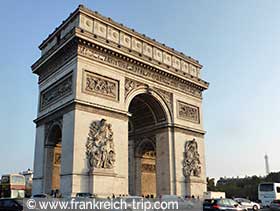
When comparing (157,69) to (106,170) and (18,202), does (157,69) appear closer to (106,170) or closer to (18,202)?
(106,170)

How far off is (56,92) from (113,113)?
190 inches

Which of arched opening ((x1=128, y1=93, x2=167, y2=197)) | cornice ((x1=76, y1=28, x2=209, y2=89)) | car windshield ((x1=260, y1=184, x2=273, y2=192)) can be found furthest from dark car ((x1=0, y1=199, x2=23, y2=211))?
car windshield ((x1=260, y1=184, x2=273, y2=192))

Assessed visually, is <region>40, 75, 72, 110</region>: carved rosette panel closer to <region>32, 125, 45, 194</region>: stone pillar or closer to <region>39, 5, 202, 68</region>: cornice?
<region>32, 125, 45, 194</region>: stone pillar

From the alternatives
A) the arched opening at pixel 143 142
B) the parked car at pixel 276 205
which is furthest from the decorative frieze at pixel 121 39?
the parked car at pixel 276 205

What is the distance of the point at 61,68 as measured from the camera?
81.7 ft

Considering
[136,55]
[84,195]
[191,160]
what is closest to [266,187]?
[191,160]

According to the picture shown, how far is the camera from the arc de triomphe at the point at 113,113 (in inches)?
875

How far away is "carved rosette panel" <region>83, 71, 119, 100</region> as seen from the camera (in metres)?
23.2

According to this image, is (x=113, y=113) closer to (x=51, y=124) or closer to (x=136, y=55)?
(x=51, y=124)

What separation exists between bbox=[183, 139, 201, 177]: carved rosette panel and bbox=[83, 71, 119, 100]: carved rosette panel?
8.79 meters

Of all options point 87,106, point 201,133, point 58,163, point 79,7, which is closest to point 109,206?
point 87,106

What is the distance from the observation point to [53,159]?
2598 centimetres

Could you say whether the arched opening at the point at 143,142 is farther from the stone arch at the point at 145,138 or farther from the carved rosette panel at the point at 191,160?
the carved rosette panel at the point at 191,160

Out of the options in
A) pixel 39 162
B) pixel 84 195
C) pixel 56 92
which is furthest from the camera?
pixel 39 162
